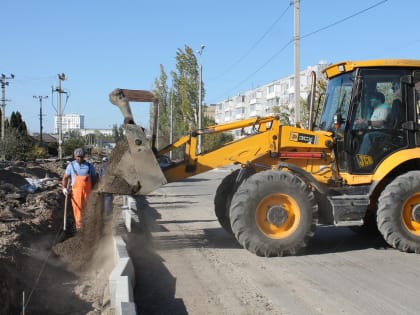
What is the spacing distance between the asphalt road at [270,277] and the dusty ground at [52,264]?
0.53 metres

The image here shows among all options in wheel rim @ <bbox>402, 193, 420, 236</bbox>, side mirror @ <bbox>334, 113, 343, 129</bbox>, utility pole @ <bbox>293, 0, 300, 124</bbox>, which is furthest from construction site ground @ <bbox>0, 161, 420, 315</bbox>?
utility pole @ <bbox>293, 0, 300, 124</bbox>

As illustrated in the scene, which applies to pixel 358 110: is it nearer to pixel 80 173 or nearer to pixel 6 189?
pixel 80 173

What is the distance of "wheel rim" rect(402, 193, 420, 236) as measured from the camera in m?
7.87

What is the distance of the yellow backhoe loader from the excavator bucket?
1 cm

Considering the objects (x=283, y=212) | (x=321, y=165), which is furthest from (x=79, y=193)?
(x=321, y=165)

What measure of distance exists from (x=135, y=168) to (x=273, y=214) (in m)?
2.21

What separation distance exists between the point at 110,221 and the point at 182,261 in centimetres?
274

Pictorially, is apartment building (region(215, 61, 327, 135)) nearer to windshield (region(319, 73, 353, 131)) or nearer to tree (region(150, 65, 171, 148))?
tree (region(150, 65, 171, 148))

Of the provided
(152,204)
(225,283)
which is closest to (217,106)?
(152,204)

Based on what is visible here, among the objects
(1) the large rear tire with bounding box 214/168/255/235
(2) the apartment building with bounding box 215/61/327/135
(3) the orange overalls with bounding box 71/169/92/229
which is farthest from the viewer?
(2) the apartment building with bounding box 215/61/327/135

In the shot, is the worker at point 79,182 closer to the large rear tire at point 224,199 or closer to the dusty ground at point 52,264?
the dusty ground at point 52,264

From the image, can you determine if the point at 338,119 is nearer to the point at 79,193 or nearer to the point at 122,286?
the point at 79,193

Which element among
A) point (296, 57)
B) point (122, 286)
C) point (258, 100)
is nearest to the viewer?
point (122, 286)

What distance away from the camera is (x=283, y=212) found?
766 cm
